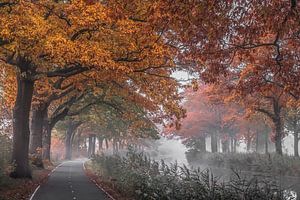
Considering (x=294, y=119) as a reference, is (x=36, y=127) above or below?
below

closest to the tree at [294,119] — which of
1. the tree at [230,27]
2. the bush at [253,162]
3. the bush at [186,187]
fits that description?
the bush at [253,162]

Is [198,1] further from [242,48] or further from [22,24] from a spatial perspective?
[22,24]

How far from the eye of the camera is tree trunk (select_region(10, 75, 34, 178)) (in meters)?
24.2

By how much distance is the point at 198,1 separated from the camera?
1075 centimetres

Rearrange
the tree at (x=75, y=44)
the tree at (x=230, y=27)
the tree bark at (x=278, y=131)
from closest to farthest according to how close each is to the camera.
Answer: the tree at (x=230, y=27) < the tree at (x=75, y=44) < the tree bark at (x=278, y=131)

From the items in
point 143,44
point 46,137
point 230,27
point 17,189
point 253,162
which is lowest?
point 17,189

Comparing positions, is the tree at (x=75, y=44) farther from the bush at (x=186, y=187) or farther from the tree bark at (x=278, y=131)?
the tree bark at (x=278, y=131)

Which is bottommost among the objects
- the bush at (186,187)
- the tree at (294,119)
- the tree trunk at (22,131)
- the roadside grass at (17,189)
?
the roadside grass at (17,189)

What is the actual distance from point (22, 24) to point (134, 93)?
12.3 metres

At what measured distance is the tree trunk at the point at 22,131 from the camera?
2419 centimetres

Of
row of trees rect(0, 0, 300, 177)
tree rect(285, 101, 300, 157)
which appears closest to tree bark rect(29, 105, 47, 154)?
row of trees rect(0, 0, 300, 177)

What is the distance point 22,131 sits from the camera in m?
24.3

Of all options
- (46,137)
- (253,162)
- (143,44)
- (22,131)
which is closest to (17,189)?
(22,131)

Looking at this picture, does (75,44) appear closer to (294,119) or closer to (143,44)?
(143,44)
